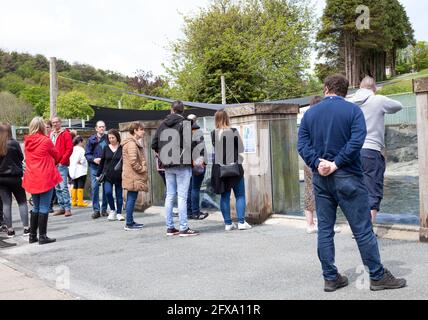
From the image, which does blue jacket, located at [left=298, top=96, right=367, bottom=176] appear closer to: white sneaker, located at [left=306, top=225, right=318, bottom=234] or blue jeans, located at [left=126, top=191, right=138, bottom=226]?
white sneaker, located at [left=306, top=225, right=318, bottom=234]

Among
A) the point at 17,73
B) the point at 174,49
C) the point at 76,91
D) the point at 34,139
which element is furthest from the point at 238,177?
the point at 17,73

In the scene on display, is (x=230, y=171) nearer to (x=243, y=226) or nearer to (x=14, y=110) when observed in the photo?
(x=243, y=226)

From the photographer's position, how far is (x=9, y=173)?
880 centimetres

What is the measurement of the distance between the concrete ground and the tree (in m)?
60.8

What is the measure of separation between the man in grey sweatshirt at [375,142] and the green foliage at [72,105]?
9464cm

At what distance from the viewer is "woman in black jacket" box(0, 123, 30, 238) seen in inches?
343

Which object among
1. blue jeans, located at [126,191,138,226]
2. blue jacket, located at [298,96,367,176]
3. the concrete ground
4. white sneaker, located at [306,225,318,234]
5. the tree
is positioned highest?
the tree

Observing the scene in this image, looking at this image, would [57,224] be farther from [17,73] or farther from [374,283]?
[17,73]

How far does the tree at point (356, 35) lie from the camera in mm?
68875

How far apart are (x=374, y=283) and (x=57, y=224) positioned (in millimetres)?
7037

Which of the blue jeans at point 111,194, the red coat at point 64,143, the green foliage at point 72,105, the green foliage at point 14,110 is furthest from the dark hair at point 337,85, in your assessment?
the green foliage at point 72,105

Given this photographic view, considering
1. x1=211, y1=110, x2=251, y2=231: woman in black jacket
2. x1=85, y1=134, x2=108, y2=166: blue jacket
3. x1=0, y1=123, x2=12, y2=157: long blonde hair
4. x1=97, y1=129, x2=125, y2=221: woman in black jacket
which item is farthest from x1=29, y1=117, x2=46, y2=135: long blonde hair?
x1=85, y1=134, x2=108, y2=166: blue jacket
